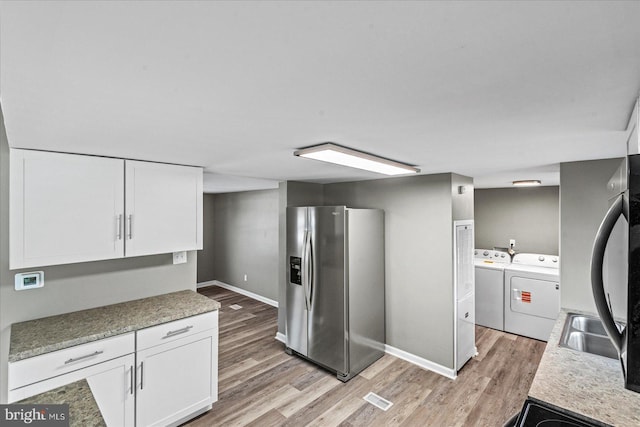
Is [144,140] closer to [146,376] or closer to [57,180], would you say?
[57,180]

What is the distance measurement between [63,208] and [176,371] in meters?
1.48

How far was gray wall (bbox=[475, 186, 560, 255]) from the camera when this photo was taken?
4.50m

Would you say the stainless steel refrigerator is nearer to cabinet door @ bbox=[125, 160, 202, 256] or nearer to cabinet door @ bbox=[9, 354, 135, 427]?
cabinet door @ bbox=[125, 160, 202, 256]

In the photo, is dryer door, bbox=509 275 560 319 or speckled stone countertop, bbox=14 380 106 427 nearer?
speckled stone countertop, bbox=14 380 106 427

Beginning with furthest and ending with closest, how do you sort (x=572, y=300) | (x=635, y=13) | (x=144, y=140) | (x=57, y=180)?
(x=572, y=300) < (x=57, y=180) < (x=144, y=140) < (x=635, y=13)

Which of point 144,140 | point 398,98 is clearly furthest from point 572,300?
point 144,140

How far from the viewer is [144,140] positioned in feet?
5.59

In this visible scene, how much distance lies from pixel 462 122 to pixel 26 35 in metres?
1.49

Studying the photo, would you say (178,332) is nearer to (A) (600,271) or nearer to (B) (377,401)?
(B) (377,401)

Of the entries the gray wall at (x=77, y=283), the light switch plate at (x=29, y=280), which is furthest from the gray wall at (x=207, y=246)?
the light switch plate at (x=29, y=280)

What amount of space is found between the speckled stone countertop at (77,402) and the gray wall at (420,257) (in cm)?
300

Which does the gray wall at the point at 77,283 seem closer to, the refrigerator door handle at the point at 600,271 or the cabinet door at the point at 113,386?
the cabinet door at the point at 113,386

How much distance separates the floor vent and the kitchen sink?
5.16 feet

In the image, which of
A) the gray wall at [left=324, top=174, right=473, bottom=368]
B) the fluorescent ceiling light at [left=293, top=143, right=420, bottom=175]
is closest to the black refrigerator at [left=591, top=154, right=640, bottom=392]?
the fluorescent ceiling light at [left=293, top=143, right=420, bottom=175]
